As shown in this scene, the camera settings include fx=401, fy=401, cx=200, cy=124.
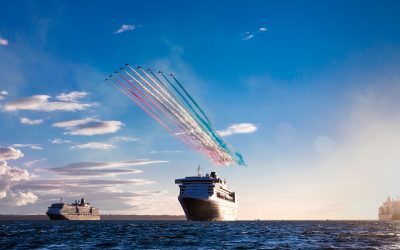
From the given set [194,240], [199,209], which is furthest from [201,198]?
[194,240]

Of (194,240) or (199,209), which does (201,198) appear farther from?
(194,240)

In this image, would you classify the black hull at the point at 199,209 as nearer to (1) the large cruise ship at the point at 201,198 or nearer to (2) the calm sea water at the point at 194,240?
(1) the large cruise ship at the point at 201,198

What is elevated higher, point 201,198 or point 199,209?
point 201,198

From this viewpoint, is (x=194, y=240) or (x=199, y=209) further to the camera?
(x=199, y=209)

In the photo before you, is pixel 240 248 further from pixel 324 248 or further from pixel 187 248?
pixel 324 248

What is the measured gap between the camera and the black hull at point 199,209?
14888 centimetres

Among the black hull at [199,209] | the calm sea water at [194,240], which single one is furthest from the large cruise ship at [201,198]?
the calm sea water at [194,240]

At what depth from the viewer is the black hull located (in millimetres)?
148875

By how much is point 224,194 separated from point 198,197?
92.0 feet

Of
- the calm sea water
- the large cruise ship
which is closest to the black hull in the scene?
the large cruise ship

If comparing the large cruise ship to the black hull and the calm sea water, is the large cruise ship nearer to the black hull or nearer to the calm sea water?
the black hull

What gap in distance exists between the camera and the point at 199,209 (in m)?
150

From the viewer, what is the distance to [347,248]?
47469mm

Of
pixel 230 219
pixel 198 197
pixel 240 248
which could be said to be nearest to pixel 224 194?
pixel 230 219
